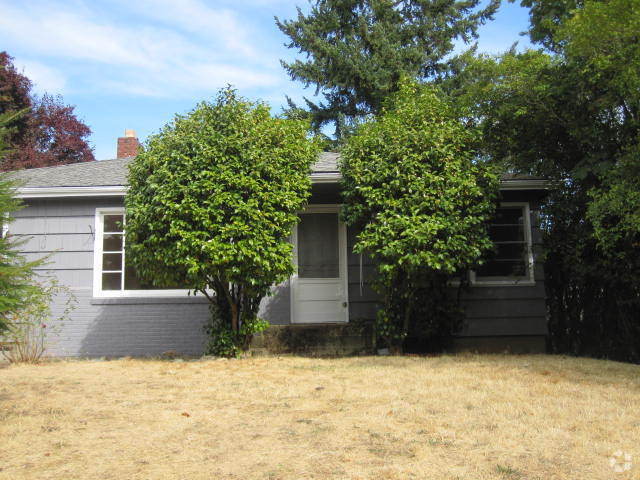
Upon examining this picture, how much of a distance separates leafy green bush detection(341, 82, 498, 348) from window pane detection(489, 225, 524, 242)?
1703 mm

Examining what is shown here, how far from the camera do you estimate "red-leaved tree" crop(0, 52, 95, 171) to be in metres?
21.0

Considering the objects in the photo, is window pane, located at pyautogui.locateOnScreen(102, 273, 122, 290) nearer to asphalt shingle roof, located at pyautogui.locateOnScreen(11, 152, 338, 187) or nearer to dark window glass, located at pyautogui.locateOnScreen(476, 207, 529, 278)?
asphalt shingle roof, located at pyautogui.locateOnScreen(11, 152, 338, 187)

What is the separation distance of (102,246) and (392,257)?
4962 mm

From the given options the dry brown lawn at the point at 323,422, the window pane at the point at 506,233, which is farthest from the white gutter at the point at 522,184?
the dry brown lawn at the point at 323,422

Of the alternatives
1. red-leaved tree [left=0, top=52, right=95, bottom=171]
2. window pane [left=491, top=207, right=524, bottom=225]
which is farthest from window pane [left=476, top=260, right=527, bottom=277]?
red-leaved tree [left=0, top=52, right=95, bottom=171]

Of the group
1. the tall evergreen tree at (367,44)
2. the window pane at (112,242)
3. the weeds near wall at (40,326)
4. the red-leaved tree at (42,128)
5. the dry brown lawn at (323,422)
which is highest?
the tall evergreen tree at (367,44)

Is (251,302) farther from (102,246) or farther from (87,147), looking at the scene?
(87,147)

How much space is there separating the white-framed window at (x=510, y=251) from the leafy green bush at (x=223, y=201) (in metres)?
3.66

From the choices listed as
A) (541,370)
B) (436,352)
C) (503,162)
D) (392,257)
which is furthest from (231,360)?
(503,162)

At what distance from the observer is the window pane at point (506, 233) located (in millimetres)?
→ 10297

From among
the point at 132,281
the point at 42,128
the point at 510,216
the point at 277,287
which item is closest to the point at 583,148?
the point at 510,216

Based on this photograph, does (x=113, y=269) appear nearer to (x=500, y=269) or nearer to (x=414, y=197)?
(x=414, y=197)

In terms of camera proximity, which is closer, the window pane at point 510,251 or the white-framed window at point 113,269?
the white-framed window at point 113,269

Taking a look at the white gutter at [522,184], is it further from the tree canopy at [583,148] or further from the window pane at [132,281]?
the window pane at [132,281]
